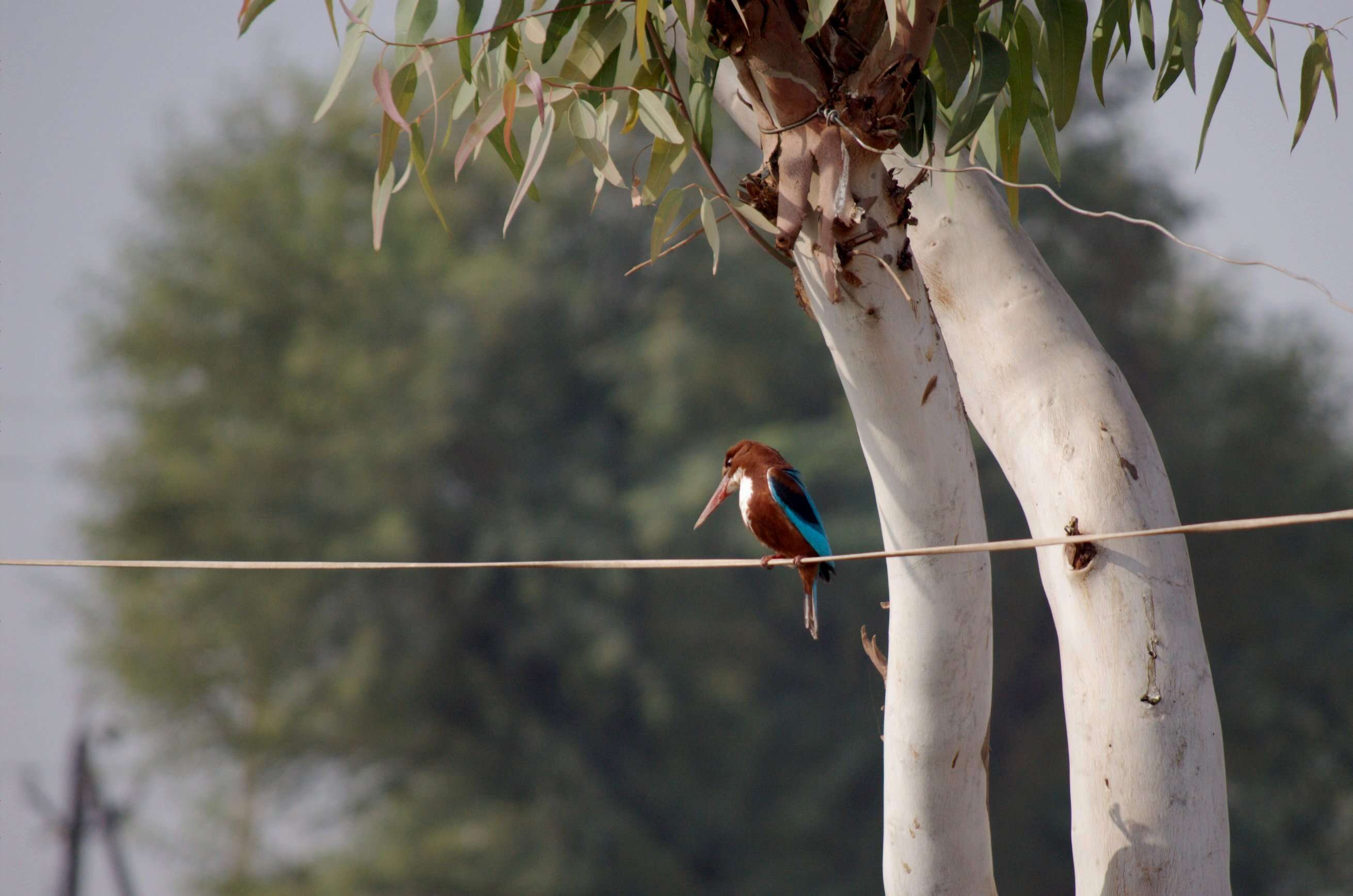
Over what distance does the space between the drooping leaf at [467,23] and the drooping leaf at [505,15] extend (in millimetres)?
39

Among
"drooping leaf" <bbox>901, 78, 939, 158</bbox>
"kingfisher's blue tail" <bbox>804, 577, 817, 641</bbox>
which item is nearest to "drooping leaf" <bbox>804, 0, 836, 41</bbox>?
"drooping leaf" <bbox>901, 78, 939, 158</bbox>

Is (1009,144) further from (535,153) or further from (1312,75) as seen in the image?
(535,153)

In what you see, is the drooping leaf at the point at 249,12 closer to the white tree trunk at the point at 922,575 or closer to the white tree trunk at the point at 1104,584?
the white tree trunk at the point at 922,575

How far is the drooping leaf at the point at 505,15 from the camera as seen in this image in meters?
2.03

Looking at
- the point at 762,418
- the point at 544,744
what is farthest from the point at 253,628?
the point at 762,418

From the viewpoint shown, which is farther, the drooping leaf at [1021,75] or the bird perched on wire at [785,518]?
the bird perched on wire at [785,518]

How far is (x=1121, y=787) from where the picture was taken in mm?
1766

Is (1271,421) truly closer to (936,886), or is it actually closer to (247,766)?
(247,766)

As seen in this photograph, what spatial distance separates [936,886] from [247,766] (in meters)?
11.8

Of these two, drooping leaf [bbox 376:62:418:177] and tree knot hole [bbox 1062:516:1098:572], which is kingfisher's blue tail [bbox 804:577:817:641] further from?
drooping leaf [bbox 376:62:418:177]

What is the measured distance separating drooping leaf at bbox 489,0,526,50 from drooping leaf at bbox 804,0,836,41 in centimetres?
53

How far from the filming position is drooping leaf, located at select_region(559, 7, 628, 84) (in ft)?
6.87

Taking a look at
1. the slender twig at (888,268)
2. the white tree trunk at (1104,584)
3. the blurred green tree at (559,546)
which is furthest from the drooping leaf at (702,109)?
the blurred green tree at (559,546)

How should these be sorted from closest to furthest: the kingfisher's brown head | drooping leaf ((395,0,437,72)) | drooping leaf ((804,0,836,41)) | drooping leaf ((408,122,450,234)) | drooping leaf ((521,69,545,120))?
1. drooping leaf ((804,0,836,41))
2. drooping leaf ((521,69,545,120))
3. drooping leaf ((395,0,437,72))
4. drooping leaf ((408,122,450,234))
5. the kingfisher's brown head
